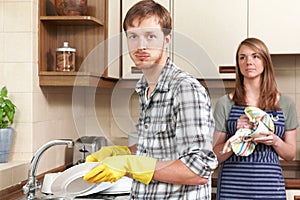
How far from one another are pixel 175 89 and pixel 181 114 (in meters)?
0.05

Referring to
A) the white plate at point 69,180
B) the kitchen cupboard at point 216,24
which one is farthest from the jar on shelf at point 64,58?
the white plate at point 69,180

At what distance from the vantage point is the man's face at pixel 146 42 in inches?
37.3

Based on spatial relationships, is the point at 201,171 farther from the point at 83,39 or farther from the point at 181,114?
the point at 83,39

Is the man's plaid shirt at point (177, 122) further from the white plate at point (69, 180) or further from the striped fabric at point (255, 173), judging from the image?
the striped fabric at point (255, 173)

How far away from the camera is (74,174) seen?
1.46 m

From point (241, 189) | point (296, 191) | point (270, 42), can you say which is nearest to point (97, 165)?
point (241, 189)

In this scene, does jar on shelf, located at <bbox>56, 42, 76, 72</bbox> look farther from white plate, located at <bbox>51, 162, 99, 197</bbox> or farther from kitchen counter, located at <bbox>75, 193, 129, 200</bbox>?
white plate, located at <bbox>51, 162, 99, 197</bbox>

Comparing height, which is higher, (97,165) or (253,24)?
(253,24)

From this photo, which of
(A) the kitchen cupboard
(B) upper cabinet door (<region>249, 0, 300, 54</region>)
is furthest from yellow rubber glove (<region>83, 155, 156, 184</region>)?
(B) upper cabinet door (<region>249, 0, 300, 54</region>)

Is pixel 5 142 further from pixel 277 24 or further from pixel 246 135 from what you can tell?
pixel 277 24

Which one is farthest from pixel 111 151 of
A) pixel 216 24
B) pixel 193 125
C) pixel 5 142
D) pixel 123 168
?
pixel 216 24

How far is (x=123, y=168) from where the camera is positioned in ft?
3.51

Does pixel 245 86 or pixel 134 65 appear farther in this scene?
pixel 245 86

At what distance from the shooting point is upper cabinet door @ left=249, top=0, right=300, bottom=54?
8.65 ft
